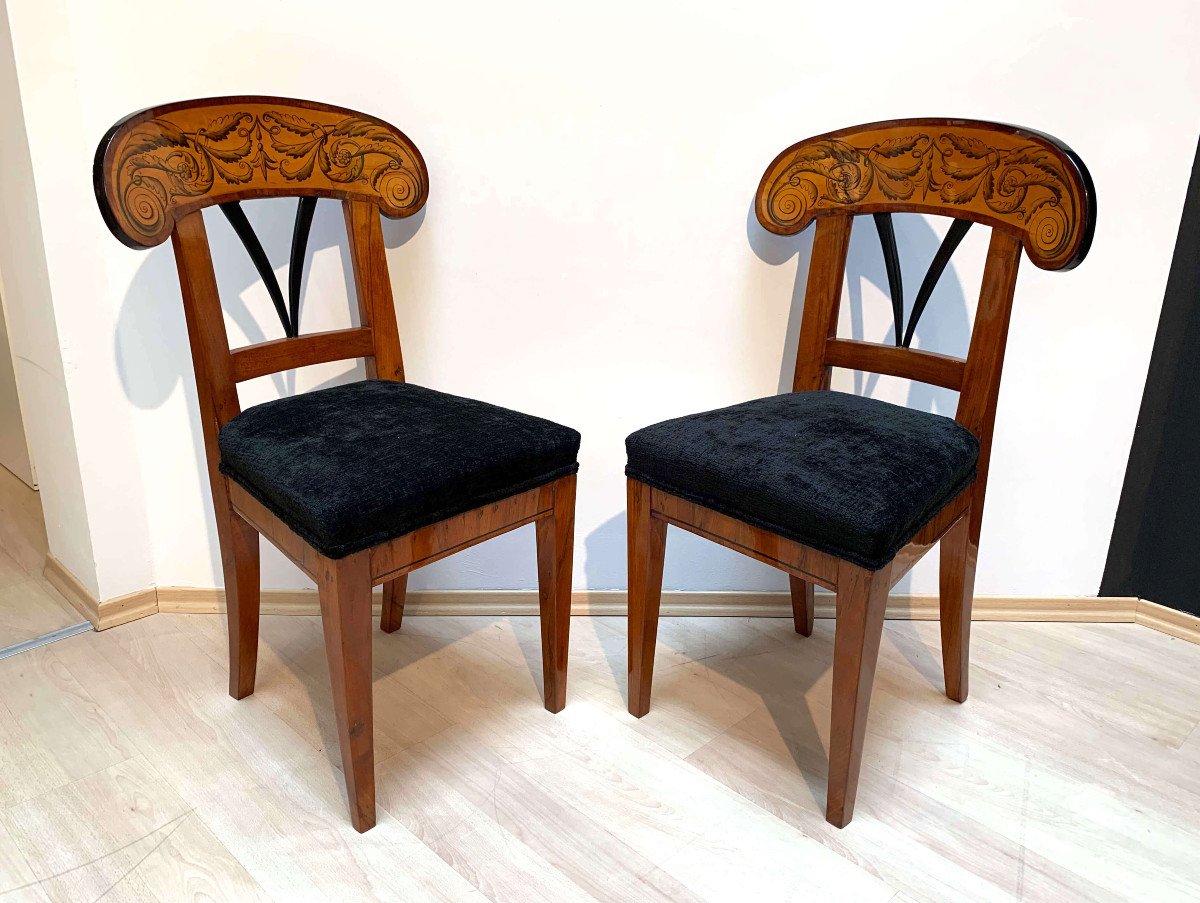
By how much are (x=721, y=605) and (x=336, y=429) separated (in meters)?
0.95

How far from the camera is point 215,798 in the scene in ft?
4.28

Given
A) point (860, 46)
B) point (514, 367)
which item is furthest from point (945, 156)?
point (514, 367)

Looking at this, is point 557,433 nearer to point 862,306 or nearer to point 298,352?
point 298,352

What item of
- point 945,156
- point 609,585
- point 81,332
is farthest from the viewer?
point 609,585

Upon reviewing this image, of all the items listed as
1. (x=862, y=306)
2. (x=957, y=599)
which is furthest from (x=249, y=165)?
(x=957, y=599)

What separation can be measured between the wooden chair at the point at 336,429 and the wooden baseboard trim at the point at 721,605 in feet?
1.15

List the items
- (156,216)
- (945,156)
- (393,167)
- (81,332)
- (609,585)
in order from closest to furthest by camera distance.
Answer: (156,216)
(945,156)
(393,167)
(81,332)
(609,585)

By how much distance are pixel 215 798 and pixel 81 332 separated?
0.87 meters

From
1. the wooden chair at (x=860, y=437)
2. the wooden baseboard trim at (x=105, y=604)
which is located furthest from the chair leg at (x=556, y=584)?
the wooden baseboard trim at (x=105, y=604)

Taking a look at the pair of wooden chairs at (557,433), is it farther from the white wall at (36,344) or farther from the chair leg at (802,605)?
the white wall at (36,344)

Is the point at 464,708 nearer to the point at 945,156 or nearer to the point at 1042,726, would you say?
the point at 1042,726

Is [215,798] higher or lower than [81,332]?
lower

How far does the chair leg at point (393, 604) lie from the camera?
175 cm

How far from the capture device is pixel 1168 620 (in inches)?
72.1
